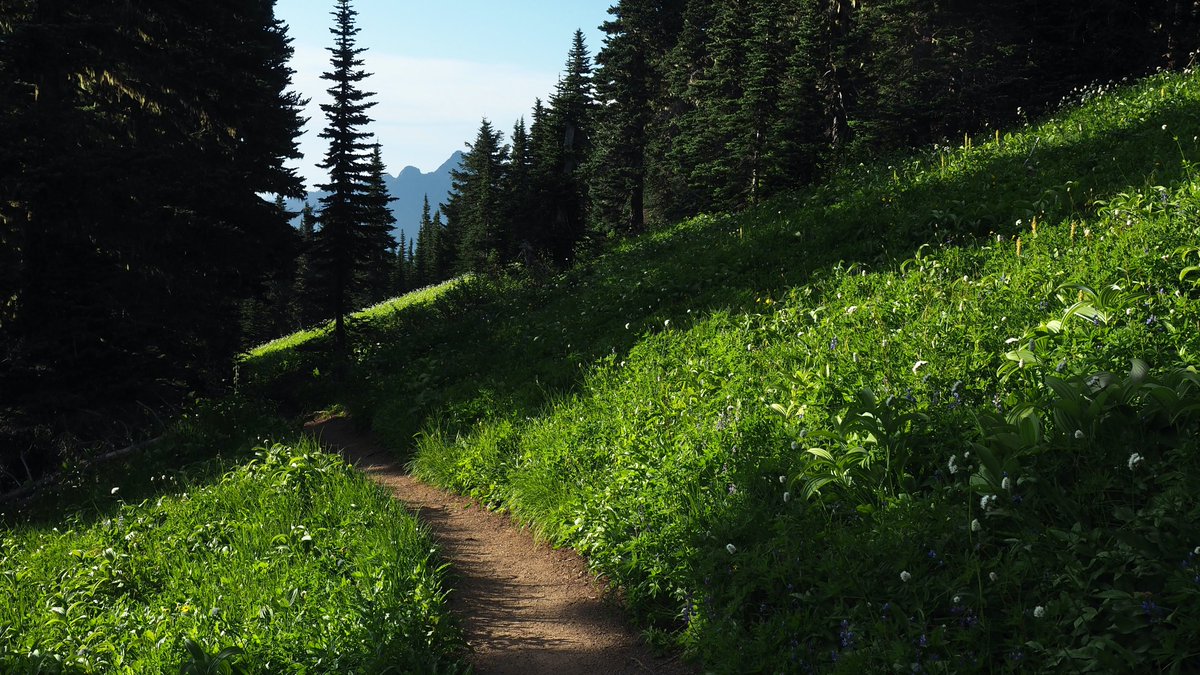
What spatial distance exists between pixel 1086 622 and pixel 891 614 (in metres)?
0.82

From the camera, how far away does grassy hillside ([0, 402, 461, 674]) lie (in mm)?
4035

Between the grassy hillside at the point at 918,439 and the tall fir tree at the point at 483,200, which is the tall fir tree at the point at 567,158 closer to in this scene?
the tall fir tree at the point at 483,200

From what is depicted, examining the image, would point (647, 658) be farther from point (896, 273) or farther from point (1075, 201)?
point (1075, 201)

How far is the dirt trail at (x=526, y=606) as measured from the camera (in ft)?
14.0

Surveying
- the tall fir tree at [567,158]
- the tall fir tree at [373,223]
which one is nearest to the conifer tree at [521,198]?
the tall fir tree at [567,158]

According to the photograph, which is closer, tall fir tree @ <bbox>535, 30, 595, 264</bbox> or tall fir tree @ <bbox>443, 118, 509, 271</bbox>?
tall fir tree @ <bbox>535, 30, 595, 264</bbox>

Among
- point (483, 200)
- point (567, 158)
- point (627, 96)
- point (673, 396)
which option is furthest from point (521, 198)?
point (673, 396)

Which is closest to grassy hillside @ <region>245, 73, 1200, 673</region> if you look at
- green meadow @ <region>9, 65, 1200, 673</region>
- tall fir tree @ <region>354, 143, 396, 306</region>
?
green meadow @ <region>9, 65, 1200, 673</region>

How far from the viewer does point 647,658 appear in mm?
4250

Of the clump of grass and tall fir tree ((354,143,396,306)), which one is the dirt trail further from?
tall fir tree ((354,143,396,306))

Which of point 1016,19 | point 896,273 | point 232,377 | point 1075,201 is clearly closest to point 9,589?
point 896,273

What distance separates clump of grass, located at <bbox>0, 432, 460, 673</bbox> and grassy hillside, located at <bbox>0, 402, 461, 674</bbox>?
1 cm

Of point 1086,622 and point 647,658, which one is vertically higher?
point 1086,622

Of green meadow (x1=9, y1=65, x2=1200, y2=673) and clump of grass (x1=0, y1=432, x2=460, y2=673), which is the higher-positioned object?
green meadow (x1=9, y1=65, x2=1200, y2=673)
